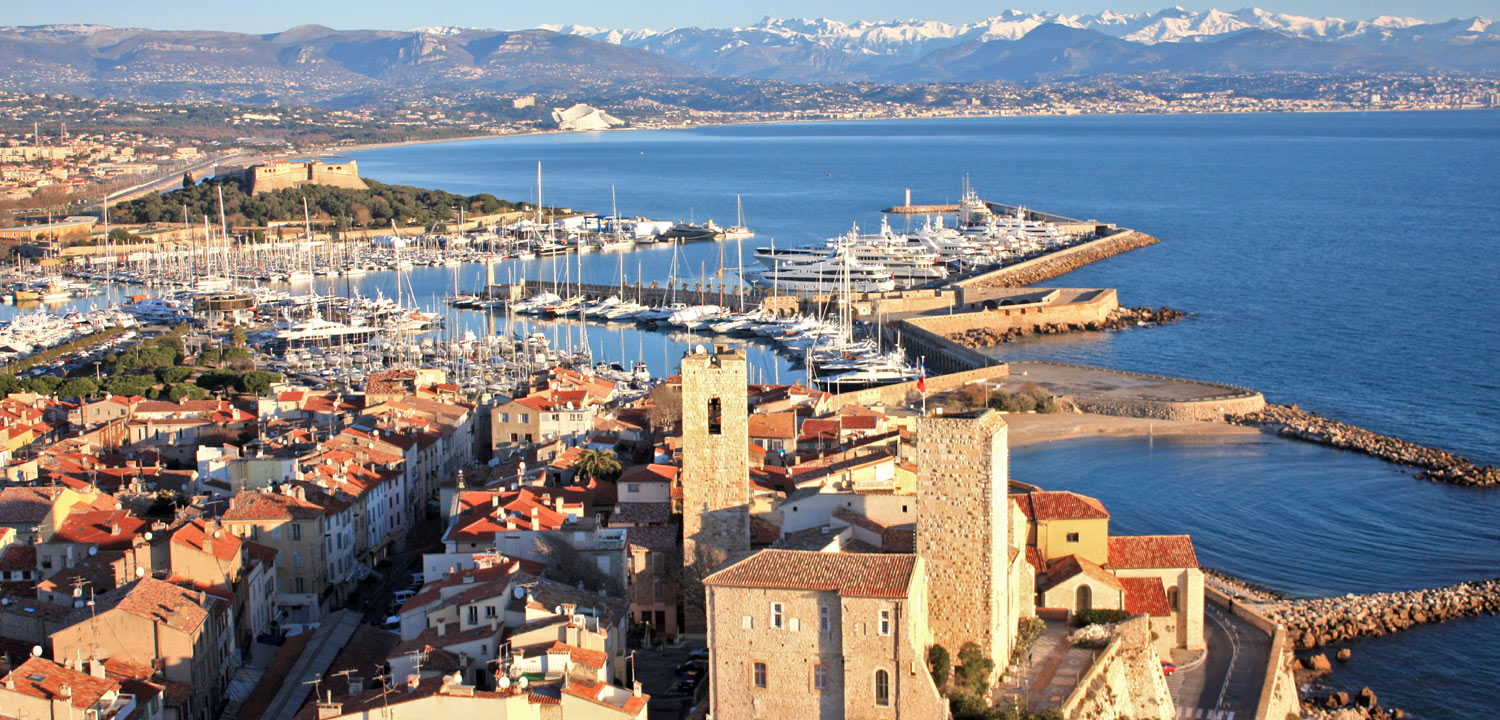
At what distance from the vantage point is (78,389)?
3077cm

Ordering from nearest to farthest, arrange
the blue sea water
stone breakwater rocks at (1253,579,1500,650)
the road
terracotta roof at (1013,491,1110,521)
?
the road
terracotta roof at (1013,491,1110,521)
stone breakwater rocks at (1253,579,1500,650)
the blue sea water

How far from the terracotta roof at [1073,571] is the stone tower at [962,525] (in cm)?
223

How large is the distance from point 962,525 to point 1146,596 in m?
3.53

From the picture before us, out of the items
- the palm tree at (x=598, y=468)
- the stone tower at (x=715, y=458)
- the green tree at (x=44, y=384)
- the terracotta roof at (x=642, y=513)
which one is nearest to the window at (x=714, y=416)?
the stone tower at (x=715, y=458)

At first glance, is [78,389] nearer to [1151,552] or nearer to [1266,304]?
[1151,552]

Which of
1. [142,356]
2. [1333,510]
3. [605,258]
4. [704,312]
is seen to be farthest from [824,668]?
[605,258]

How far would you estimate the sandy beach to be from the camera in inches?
1158

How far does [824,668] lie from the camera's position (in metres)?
12.6

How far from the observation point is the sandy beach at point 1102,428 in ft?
96.5

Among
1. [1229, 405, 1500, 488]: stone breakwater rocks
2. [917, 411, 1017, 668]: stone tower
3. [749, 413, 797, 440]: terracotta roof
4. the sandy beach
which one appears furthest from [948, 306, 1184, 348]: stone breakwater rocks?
[917, 411, 1017, 668]: stone tower

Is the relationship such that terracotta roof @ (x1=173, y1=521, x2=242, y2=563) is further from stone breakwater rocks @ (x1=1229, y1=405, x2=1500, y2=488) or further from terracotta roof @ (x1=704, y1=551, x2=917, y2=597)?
stone breakwater rocks @ (x1=1229, y1=405, x2=1500, y2=488)

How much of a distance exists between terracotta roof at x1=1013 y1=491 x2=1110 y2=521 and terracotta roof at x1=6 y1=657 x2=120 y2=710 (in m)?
8.91

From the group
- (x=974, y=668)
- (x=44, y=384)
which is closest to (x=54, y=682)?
(x=974, y=668)

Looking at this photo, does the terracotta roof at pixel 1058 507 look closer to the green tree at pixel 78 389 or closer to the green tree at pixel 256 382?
the green tree at pixel 256 382
